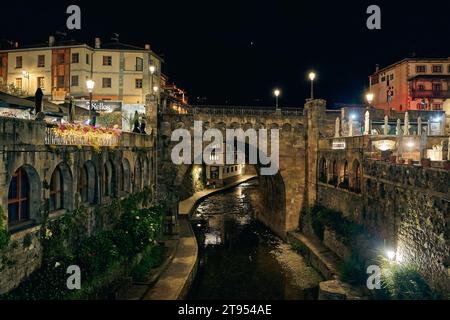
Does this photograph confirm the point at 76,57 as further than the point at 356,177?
Yes

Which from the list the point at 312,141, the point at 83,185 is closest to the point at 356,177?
the point at 312,141

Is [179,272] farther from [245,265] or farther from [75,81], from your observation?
[75,81]

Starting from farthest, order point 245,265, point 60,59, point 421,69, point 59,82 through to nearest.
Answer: point 421,69, point 59,82, point 60,59, point 245,265

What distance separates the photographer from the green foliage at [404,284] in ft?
54.3

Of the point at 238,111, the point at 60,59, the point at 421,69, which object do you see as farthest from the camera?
the point at 421,69

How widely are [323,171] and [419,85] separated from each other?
32040 millimetres

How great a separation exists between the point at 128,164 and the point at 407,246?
53.4 feet

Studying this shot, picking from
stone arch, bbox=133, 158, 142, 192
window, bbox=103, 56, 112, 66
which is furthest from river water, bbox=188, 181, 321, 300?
window, bbox=103, 56, 112, 66

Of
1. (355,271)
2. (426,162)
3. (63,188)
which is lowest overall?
(355,271)

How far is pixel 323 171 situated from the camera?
3394 cm

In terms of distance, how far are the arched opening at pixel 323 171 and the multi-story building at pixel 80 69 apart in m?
23.2

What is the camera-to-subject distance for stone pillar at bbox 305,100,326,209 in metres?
34.3
